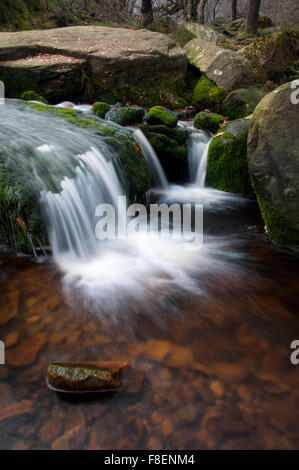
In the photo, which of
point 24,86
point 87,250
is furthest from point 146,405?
point 24,86

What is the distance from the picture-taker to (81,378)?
1943mm

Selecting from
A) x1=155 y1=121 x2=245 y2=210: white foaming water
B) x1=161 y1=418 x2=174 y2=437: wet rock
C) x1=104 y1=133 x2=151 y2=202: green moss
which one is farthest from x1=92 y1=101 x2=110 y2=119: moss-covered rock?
x1=161 y1=418 x2=174 y2=437: wet rock

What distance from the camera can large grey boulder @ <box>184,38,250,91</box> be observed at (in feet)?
30.6

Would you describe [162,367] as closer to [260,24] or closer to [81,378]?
[81,378]

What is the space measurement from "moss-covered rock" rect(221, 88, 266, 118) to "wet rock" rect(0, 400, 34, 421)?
27.2 feet

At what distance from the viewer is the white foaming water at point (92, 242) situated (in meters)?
3.14

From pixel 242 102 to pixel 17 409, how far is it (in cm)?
860

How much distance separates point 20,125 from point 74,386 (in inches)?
174

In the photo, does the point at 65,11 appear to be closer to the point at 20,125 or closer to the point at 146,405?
the point at 20,125

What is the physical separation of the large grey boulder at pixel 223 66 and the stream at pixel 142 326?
6455mm

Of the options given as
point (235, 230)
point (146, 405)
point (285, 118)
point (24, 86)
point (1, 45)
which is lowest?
point (146, 405)

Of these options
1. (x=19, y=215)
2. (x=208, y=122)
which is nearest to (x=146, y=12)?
(x=208, y=122)

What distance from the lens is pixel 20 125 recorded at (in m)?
4.99

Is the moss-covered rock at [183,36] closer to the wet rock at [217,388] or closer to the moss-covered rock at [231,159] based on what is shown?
the moss-covered rock at [231,159]
